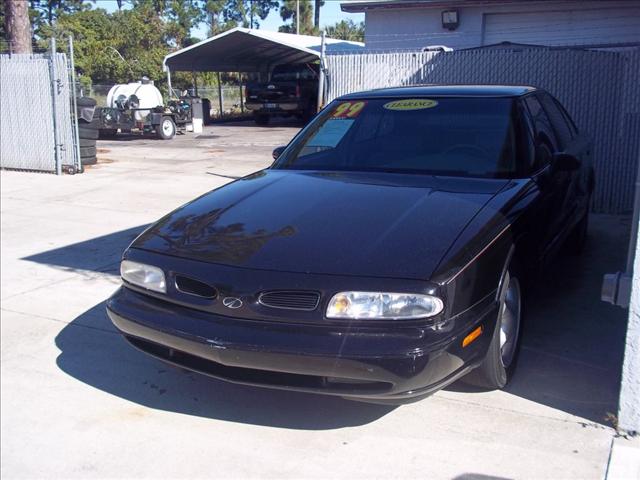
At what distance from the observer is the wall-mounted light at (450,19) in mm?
15328

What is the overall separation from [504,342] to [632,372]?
0.70 meters

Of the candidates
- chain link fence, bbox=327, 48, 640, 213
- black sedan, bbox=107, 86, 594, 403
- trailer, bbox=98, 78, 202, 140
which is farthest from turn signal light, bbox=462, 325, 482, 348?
trailer, bbox=98, 78, 202, 140

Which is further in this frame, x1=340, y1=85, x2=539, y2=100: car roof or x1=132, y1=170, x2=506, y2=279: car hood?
x1=340, y1=85, x2=539, y2=100: car roof

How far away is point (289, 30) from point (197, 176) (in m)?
49.9

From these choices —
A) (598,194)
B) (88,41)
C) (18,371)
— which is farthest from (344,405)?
(88,41)

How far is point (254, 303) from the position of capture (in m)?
3.23

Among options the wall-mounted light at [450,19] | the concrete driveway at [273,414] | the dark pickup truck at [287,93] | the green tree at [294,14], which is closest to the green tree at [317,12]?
the green tree at [294,14]

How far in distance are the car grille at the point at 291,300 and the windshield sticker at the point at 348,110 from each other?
7.31 feet

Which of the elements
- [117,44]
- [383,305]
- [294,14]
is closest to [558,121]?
[383,305]

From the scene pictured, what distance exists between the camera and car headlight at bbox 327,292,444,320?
3.08 metres

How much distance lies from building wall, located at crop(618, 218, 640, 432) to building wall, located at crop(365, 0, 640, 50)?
38.7 feet

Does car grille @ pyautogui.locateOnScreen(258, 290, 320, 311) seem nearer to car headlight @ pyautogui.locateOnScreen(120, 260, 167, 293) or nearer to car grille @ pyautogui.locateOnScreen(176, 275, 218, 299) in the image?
car grille @ pyautogui.locateOnScreen(176, 275, 218, 299)

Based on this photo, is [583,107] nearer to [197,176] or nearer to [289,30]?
[197,176]

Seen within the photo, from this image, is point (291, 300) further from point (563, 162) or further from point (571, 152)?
point (571, 152)
